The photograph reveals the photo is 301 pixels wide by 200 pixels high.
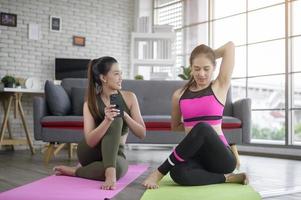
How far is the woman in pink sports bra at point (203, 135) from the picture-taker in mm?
1849

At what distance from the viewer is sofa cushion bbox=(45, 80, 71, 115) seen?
378 cm

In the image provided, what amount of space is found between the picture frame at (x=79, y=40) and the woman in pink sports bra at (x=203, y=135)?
470 centimetres

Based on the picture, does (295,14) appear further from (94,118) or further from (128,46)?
(94,118)

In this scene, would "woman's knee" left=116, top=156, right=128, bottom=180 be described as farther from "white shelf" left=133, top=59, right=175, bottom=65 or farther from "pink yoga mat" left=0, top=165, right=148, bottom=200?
"white shelf" left=133, top=59, right=175, bottom=65

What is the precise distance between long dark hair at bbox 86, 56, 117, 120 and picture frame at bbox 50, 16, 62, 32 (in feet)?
14.1

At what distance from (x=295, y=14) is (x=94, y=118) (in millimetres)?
3686

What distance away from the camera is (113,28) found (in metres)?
6.84

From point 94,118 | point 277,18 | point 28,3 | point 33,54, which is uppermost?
point 28,3

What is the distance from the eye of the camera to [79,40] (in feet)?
21.3

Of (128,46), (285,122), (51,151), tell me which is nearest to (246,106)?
(285,122)

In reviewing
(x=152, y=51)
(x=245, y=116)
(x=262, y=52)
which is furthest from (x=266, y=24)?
(x=245, y=116)

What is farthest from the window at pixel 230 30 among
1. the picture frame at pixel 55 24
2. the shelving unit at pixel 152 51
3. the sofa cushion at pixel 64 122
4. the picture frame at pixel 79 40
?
the sofa cushion at pixel 64 122

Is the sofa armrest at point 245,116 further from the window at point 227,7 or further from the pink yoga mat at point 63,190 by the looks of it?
the window at point 227,7

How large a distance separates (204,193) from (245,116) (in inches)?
80.9
